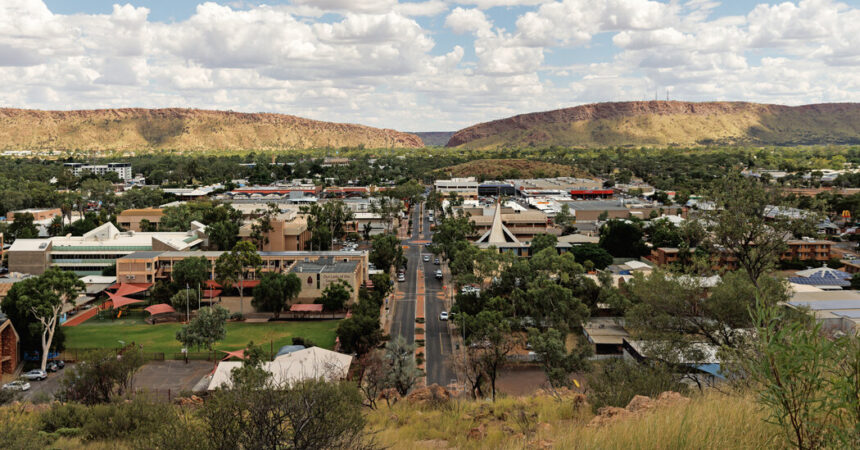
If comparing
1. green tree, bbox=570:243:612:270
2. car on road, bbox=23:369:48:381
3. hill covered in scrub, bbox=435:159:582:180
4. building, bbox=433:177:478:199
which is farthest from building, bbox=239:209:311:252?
hill covered in scrub, bbox=435:159:582:180

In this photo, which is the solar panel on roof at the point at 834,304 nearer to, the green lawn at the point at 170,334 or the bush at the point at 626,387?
the bush at the point at 626,387

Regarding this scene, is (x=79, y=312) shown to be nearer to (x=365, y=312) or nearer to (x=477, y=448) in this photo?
(x=365, y=312)

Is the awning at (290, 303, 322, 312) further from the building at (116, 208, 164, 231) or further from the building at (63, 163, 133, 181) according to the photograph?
the building at (63, 163, 133, 181)

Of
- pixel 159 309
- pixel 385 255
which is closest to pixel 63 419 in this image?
pixel 159 309

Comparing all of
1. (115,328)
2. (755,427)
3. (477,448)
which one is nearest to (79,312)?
(115,328)

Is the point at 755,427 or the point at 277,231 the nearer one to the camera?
the point at 755,427

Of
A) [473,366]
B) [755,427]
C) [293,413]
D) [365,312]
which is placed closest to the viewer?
[755,427]

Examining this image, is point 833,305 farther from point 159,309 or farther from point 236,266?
point 159,309

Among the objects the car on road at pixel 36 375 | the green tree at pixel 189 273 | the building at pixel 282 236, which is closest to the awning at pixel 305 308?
the green tree at pixel 189 273
